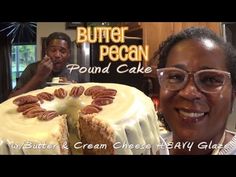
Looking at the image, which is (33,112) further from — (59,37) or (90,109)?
(59,37)

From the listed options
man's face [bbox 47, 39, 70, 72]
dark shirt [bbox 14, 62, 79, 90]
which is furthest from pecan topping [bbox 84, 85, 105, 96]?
man's face [bbox 47, 39, 70, 72]

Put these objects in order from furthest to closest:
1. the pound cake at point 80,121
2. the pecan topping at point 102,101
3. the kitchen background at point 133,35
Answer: the kitchen background at point 133,35 → the pecan topping at point 102,101 → the pound cake at point 80,121

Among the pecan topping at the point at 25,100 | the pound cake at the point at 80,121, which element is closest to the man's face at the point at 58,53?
the pound cake at the point at 80,121

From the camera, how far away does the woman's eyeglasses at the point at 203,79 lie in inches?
94.1

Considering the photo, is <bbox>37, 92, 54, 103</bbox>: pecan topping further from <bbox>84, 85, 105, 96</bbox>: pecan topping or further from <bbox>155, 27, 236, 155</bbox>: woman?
<bbox>155, 27, 236, 155</bbox>: woman

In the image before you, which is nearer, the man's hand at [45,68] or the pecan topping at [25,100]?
the pecan topping at [25,100]

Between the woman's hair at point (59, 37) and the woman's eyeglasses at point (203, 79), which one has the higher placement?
the woman's hair at point (59, 37)

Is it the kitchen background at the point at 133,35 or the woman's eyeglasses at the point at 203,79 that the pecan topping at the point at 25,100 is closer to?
the kitchen background at the point at 133,35

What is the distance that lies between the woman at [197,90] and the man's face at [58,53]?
0.52 metres

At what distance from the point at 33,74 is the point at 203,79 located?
37.3 inches

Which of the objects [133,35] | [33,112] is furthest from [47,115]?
[133,35]

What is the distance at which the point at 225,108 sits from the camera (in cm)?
243
